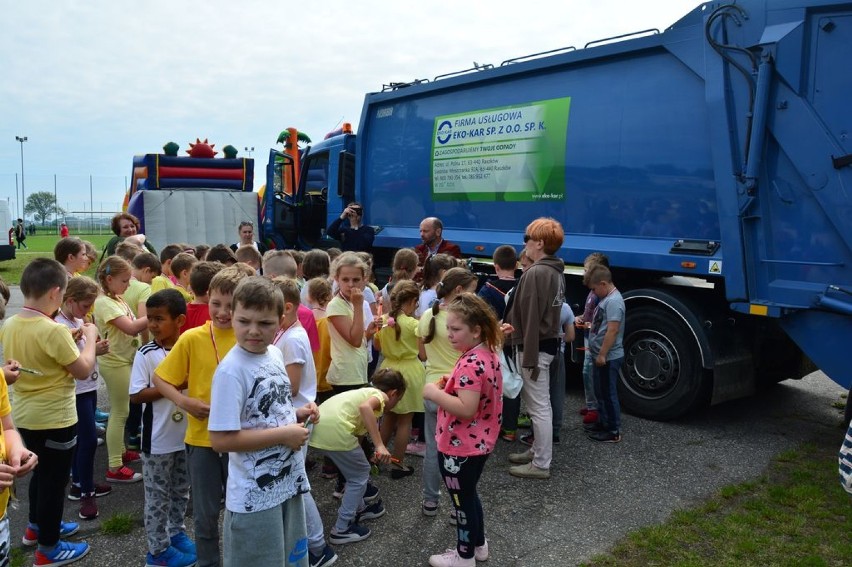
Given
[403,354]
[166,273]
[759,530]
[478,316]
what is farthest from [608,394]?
[166,273]

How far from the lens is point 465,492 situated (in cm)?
328

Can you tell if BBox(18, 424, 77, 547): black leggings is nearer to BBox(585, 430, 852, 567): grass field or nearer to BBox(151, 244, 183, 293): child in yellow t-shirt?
BBox(151, 244, 183, 293): child in yellow t-shirt

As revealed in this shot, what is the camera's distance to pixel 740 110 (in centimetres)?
516

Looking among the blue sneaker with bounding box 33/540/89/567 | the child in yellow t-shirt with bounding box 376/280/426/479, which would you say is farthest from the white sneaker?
the blue sneaker with bounding box 33/540/89/567

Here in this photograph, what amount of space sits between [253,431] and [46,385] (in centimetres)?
162

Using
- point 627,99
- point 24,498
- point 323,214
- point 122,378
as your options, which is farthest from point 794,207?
point 323,214

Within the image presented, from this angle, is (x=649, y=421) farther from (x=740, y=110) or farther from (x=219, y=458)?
(x=219, y=458)

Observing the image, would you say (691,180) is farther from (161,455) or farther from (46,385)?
(46,385)

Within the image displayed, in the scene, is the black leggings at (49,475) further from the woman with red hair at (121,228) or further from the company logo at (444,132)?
the company logo at (444,132)

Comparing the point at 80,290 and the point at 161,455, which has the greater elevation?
the point at 80,290

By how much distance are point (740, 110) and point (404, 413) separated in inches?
139

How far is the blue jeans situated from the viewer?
530 cm

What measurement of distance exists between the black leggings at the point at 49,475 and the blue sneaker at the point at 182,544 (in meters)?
0.61

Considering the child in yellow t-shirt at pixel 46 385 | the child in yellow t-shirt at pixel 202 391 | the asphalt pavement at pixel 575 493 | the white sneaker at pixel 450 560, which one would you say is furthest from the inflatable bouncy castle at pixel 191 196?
the white sneaker at pixel 450 560
